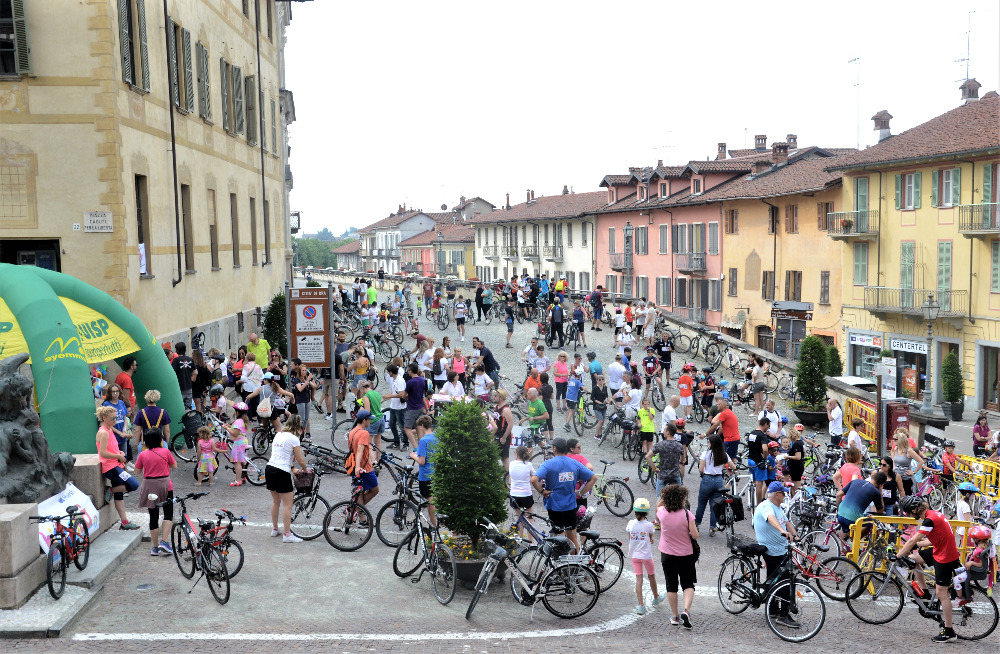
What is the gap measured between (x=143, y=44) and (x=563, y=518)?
47.9 feet

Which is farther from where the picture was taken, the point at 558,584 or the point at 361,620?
the point at 558,584

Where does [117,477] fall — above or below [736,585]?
above

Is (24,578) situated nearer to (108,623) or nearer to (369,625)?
(108,623)

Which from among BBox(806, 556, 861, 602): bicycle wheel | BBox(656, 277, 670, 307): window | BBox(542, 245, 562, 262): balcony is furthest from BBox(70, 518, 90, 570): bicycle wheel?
BBox(542, 245, 562, 262): balcony

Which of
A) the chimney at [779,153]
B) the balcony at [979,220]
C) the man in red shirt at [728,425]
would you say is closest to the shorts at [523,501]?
the man in red shirt at [728,425]

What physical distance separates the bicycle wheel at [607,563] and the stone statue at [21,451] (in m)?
6.54

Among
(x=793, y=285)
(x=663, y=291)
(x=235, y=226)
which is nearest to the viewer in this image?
(x=235, y=226)

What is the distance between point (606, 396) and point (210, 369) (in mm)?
8749

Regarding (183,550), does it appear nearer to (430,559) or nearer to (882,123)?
(430,559)

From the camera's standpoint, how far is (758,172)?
190ft

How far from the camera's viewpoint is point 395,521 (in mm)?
13328

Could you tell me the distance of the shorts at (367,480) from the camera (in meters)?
13.0

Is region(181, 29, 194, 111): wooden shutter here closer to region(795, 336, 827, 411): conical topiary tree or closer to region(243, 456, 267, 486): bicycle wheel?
region(243, 456, 267, 486): bicycle wheel

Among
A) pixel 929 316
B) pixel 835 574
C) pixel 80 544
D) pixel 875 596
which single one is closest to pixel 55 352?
pixel 80 544
